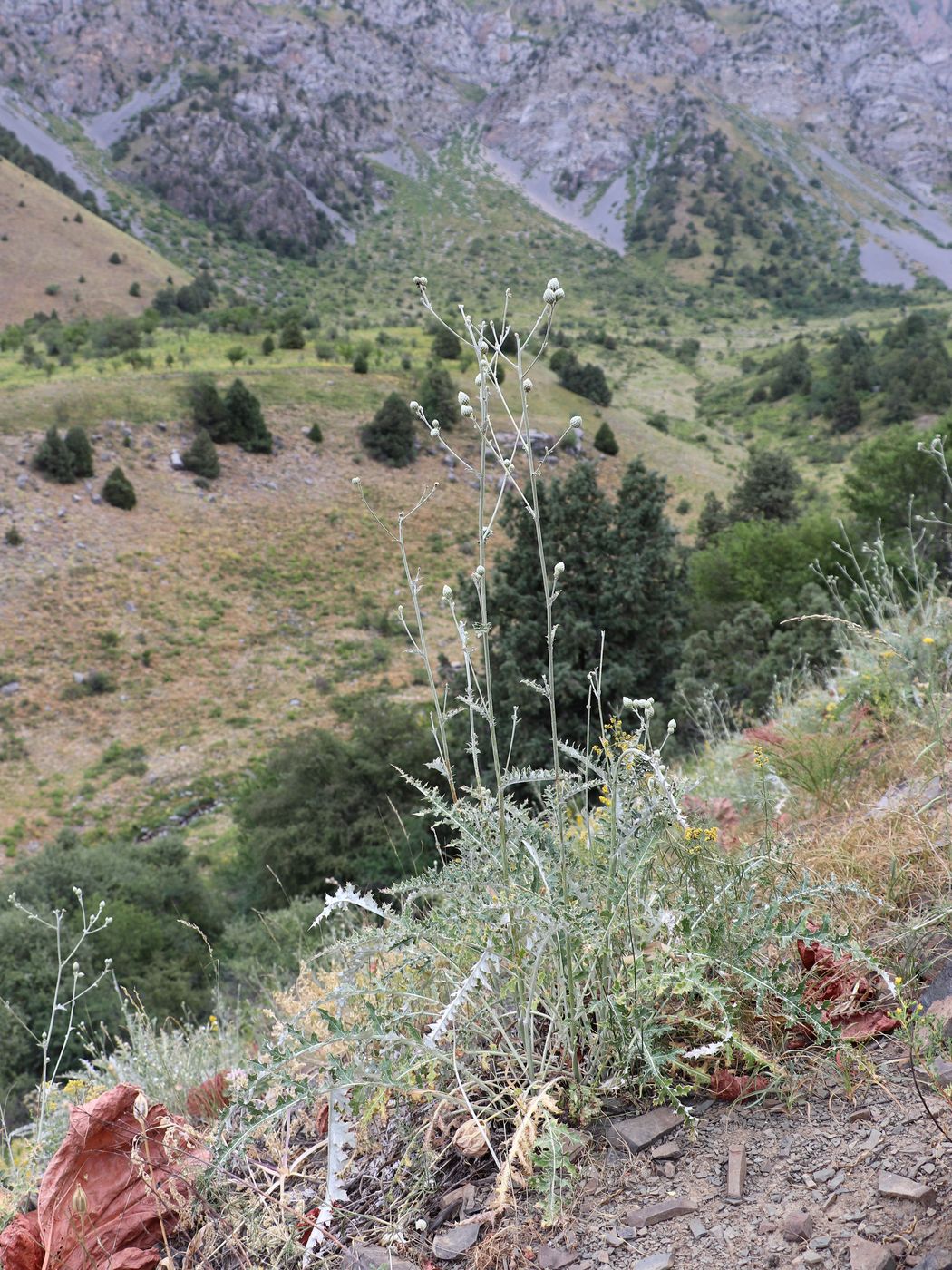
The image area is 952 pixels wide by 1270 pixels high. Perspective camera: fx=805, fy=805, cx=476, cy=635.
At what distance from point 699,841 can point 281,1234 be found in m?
1.09

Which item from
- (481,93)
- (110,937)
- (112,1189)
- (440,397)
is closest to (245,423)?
(440,397)

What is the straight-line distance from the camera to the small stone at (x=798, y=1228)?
1197mm

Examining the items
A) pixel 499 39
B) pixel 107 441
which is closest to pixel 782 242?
pixel 499 39

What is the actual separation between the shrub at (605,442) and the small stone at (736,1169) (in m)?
27.0

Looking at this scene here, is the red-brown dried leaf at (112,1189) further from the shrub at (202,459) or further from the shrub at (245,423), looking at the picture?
the shrub at (245,423)

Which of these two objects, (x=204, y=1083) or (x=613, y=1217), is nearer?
(x=613, y=1217)

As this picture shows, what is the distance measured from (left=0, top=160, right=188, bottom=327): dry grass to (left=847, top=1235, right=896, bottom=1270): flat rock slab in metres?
45.3

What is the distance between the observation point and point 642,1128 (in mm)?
1493

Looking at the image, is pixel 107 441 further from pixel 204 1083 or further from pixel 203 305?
pixel 203 305

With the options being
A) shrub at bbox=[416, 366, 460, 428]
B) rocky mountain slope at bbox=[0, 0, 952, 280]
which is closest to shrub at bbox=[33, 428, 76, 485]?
shrub at bbox=[416, 366, 460, 428]

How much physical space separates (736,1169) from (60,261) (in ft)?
169

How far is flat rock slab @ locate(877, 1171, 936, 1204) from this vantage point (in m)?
1.17

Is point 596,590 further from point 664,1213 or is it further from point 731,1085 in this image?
point 664,1213

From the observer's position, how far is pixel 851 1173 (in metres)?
1.28
